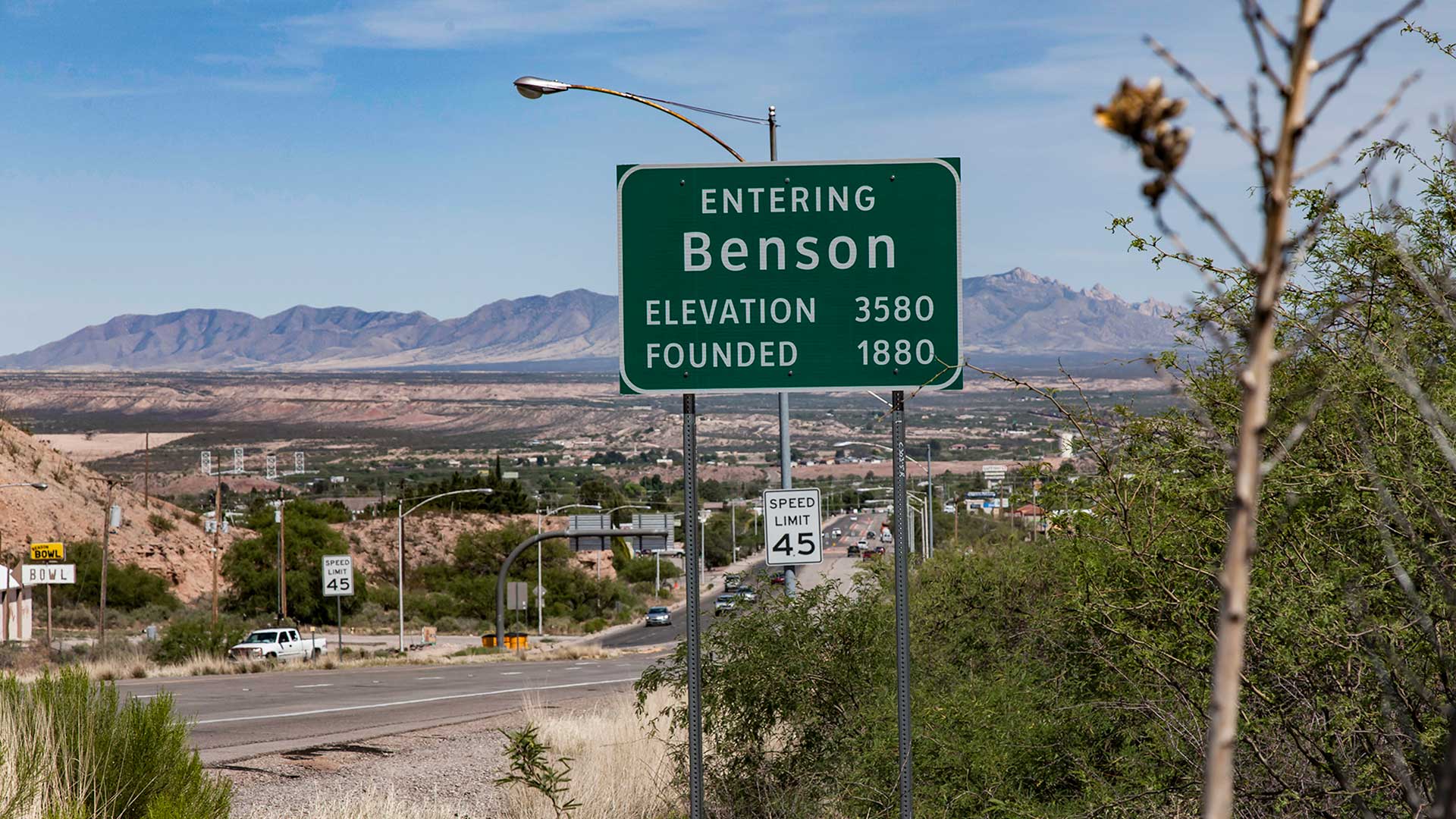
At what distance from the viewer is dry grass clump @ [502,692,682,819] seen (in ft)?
30.4

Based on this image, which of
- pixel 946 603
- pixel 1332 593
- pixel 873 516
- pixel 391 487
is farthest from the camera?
pixel 873 516

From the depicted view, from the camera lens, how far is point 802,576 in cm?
8488

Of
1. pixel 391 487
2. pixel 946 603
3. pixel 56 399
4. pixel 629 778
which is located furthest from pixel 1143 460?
pixel 56 399

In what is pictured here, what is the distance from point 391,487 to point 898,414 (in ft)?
425

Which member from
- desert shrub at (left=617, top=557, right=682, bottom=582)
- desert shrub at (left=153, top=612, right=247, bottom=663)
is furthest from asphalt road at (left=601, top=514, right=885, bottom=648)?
desert shrub at (left=153, top=612, right=247, bottom=663)

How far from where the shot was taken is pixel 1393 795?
5707 mm

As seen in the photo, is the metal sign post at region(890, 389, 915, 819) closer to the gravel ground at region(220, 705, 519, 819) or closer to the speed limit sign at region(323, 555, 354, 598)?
the gravel ground at region(220, 705, 519, 819)

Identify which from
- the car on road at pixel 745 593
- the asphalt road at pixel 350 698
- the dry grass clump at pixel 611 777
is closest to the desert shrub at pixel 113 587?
the asphalt road at pixel 350 698

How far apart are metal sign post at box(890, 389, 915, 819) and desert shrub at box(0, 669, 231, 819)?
378cm

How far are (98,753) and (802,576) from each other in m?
78.0

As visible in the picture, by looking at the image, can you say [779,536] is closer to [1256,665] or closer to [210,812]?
[210,812]

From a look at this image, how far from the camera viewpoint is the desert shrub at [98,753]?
24.0ft

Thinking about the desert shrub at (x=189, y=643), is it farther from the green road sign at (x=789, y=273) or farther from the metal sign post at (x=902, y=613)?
the metal sign post at (x=902, y=613)

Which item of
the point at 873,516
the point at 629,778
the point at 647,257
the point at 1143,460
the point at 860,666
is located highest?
the point at 647,257
